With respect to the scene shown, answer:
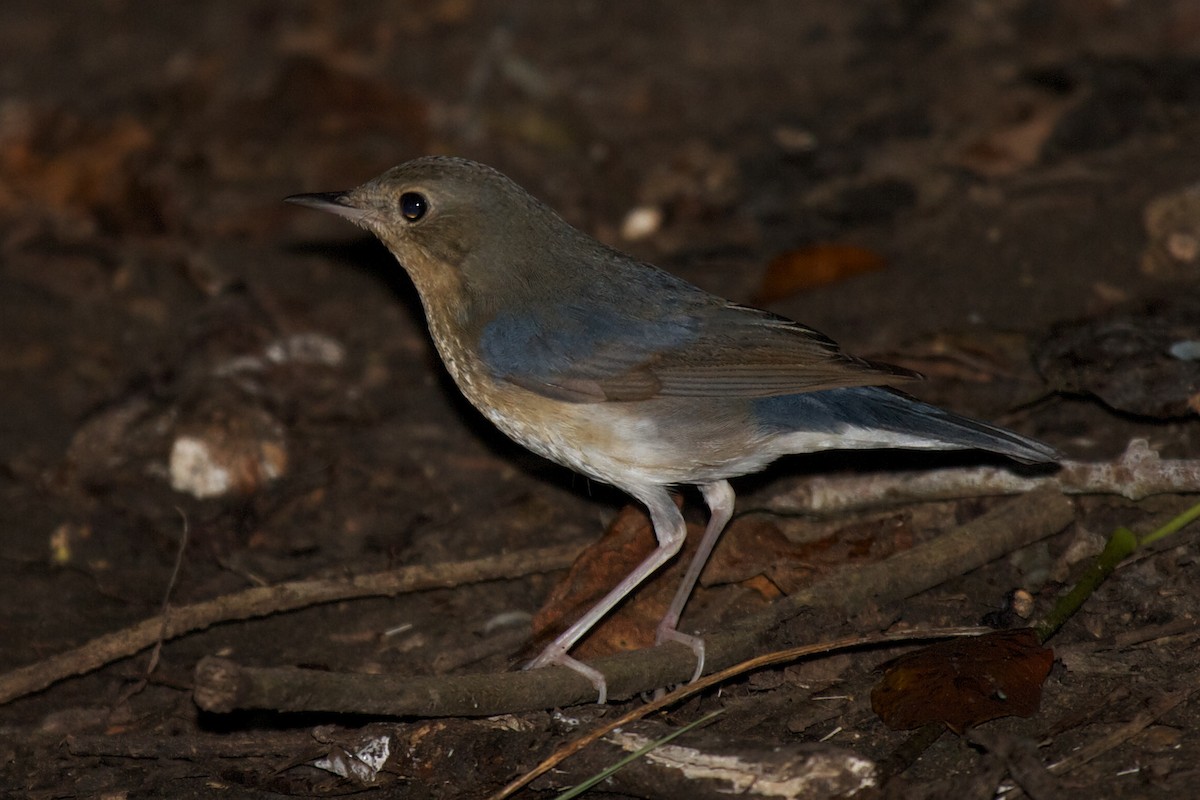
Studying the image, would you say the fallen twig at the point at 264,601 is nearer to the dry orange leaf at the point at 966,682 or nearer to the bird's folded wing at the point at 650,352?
the bird's folded wing at the point at 650,352

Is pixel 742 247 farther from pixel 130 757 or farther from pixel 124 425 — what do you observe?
pixel 130 757

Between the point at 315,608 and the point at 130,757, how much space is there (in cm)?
98

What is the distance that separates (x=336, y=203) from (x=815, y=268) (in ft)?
8.13

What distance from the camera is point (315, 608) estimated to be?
16.8 ft

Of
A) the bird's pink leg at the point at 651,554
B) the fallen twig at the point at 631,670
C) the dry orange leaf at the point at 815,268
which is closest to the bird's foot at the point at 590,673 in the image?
the fallen twig at the point at 631,670

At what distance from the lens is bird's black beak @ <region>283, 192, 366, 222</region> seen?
515cm

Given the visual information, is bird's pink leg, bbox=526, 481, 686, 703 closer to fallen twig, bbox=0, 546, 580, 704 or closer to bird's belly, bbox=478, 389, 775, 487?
bird's belly, bbox=478, 389, 775, 487

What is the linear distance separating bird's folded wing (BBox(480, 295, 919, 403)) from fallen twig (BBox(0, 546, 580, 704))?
0.78m

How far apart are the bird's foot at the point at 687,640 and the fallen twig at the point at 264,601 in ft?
2.18

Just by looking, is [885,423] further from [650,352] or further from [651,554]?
[651,554]

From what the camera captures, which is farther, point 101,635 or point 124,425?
point 124,425

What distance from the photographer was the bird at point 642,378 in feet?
14.8

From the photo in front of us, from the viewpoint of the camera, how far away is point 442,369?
254 inches

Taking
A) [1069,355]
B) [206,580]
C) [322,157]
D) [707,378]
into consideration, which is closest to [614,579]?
[707,378]
